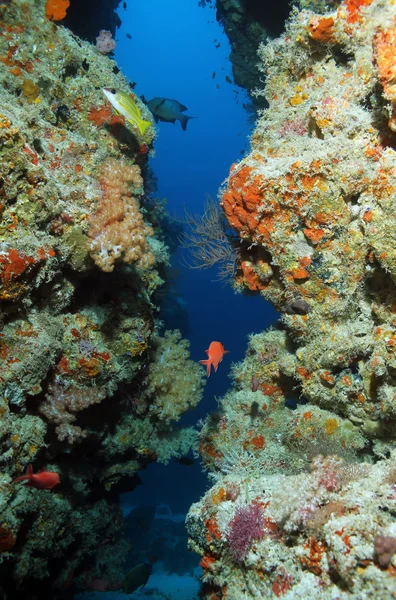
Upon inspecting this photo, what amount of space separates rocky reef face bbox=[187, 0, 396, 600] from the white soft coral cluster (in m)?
1.24

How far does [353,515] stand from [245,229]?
10.4 ft

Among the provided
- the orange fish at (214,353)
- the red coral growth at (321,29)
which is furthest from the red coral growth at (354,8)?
the orange fish at (214,353)

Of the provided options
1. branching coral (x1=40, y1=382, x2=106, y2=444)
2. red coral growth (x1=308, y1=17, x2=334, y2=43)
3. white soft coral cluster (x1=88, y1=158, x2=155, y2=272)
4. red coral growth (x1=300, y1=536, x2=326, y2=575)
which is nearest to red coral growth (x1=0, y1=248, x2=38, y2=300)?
white soft coral cluster (x1=88, y1=158, x2=155, y2=272)

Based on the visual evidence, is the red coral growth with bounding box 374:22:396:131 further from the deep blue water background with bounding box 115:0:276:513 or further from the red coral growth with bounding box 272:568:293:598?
the deep blue water background with bounding box 115:0:276:513

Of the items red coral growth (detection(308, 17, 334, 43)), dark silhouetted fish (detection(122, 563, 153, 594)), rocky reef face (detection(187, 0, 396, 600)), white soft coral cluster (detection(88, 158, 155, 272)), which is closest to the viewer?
rocky reef face (detection(187, 0, 396, 600))

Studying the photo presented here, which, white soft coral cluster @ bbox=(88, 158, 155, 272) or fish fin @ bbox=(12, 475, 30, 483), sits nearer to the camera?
fish fin @ bbox=(12, 475, 30, 483)

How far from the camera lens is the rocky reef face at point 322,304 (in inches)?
105

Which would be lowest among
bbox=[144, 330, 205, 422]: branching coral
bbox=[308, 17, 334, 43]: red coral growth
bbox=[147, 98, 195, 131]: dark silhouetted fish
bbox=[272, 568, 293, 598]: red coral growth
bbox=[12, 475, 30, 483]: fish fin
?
bbox=[12, 475, 30, 483]: fish fin

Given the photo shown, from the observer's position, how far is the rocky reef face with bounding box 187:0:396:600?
2662 millimetres

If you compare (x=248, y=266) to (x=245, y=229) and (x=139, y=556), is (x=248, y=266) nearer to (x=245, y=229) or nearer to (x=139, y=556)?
(x=245, y=229)

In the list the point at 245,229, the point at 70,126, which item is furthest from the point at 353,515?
the point at 70,126

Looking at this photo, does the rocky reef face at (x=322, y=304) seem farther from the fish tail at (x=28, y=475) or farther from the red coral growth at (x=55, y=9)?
the red coral growth at (x=55, y=9)

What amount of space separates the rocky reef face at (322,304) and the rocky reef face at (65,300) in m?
1.77

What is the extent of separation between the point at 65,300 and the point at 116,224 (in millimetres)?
1193
